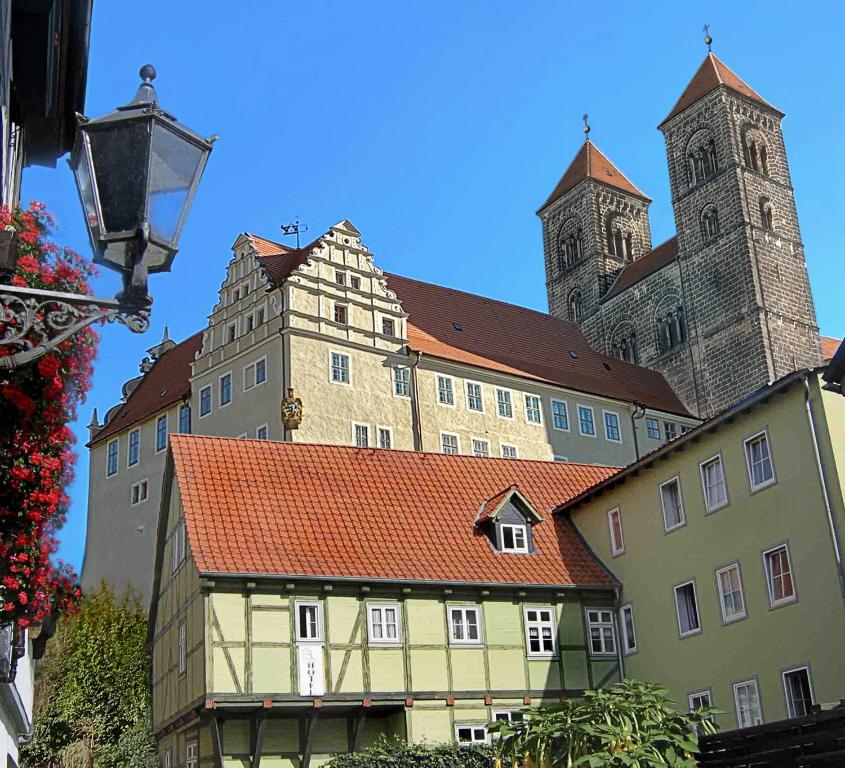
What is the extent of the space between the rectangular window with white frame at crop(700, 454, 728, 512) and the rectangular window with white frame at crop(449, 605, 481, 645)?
563 centimetres

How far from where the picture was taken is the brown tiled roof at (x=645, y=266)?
6625 cm

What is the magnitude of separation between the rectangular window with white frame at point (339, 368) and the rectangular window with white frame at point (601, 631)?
49.5 ft

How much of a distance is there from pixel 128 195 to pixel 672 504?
2383 cm

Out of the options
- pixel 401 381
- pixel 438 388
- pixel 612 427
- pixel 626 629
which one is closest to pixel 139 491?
pixel 401 381

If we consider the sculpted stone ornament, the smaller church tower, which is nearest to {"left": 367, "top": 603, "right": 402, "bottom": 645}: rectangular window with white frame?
the sculpted stone ornament

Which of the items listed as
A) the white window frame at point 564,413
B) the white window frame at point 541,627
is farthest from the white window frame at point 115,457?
the white window frame at point 541,627

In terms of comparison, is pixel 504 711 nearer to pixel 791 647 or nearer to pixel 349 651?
pixel 349 651

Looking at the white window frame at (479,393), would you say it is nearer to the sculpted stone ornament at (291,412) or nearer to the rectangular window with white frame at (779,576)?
the sculpted stone ornament at (291,412)

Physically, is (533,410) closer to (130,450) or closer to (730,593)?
(130,450)

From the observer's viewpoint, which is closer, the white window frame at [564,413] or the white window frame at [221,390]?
the white window frame at [221,390]

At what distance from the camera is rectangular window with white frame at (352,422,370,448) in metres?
41.2

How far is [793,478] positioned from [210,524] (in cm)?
1209

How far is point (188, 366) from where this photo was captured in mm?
49625

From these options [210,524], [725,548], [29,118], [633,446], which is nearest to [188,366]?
[633,446]
